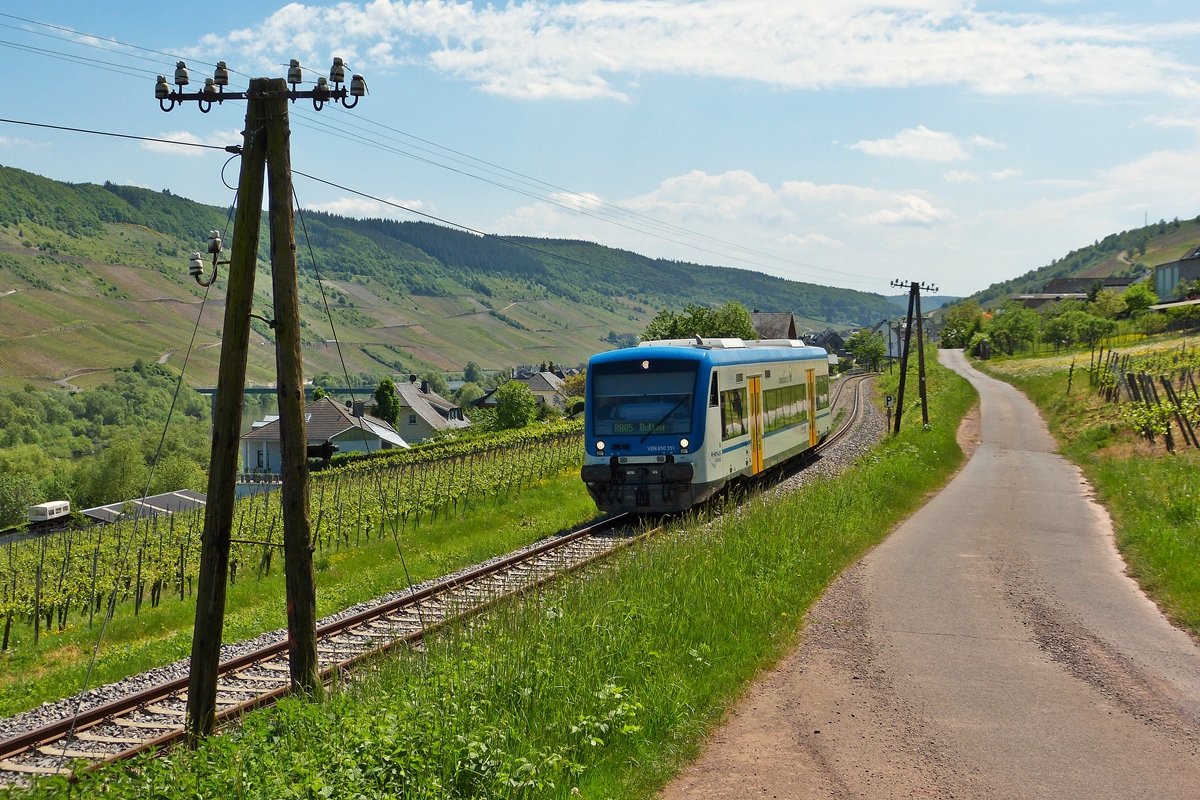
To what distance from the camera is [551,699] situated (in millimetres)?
7691

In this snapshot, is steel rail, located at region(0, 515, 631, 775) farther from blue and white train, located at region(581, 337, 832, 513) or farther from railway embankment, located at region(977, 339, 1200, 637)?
railway embankment, located at region(977, 339, 1200, 637)

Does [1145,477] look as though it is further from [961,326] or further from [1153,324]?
[961,326]

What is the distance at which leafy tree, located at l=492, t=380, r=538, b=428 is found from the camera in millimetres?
71312

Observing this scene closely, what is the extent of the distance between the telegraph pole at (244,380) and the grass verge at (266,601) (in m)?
4.72

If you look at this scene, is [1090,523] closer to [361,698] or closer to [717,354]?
[717,354]

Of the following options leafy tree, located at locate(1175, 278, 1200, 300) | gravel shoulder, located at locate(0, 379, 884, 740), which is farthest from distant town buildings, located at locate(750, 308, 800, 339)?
gravel shoulder, located at locate(0, 379, 884, 740)

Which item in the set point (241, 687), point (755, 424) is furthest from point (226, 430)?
point (755, 424)

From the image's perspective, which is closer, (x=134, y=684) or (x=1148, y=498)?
(x=134, y=684)

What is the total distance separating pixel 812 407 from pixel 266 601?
1798 centimetres

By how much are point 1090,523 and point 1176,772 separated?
39.3 feet

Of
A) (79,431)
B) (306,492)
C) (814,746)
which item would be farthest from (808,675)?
(79,431)

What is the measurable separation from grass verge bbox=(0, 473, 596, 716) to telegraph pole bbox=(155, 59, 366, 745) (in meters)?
4.72

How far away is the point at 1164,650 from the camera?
9.91 meters

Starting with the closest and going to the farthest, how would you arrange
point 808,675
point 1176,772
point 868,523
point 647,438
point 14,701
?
point 1176,772 → point 808,675 → point 14,701 → point 868,523 → point 647,438
